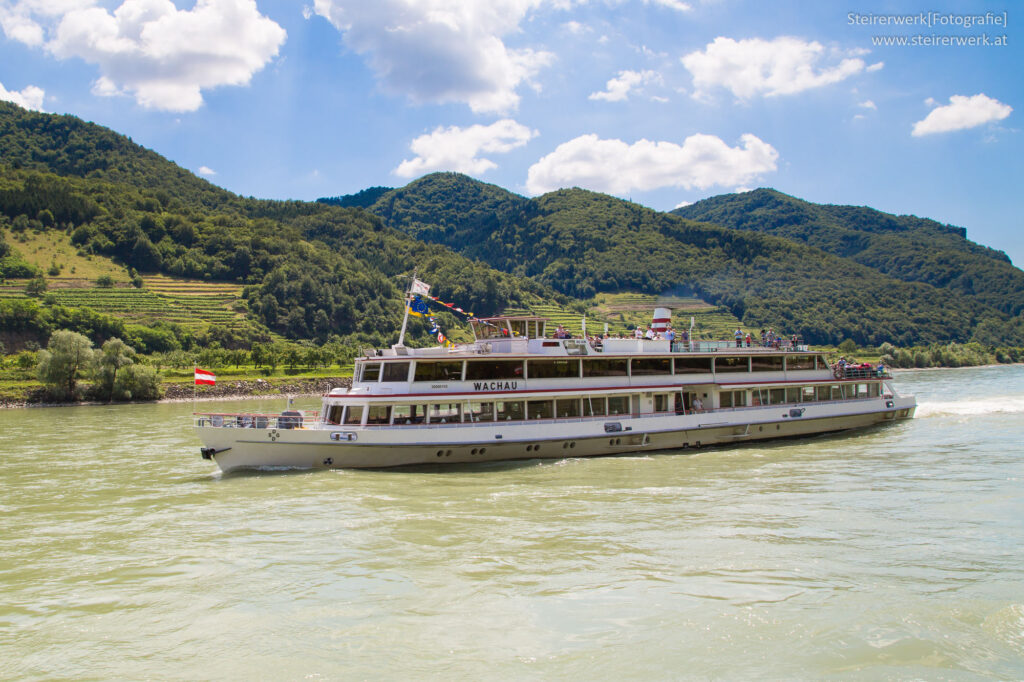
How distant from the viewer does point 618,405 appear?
24.6m

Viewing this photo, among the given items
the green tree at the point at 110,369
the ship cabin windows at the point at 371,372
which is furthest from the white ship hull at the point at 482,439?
the green tree at the point at 110,369

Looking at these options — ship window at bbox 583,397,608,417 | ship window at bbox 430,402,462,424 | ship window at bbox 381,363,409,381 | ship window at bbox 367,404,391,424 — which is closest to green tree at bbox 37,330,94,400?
ship window at bbox 381,363,409,381

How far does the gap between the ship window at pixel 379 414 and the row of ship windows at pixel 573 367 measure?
3.28ft

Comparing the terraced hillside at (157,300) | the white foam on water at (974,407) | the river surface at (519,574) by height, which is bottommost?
the river surface at (519,574)

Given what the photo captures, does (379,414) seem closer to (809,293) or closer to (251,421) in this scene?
(251,421)

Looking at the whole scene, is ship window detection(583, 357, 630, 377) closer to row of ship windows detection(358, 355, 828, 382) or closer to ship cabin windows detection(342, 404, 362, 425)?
row of ship windows detection(358, 355, 828, 382)

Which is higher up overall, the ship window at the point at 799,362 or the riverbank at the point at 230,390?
the ship window at the point at 799,362

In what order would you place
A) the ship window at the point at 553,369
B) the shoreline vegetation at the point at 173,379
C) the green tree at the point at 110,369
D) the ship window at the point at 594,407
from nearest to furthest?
the ship window at the point at 553,369 → the ship window at the point at 594,407 → the shoreline vegetation at the point at 173,379 → the green tree at the point at 110,369

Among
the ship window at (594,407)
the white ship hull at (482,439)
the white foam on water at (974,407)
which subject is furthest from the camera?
the white foam on water at (974,407)

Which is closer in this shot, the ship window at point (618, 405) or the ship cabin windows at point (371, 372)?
the ship cabin windows at point (371, 372)

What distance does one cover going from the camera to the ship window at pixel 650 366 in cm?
2523

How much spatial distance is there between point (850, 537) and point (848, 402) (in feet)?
61.9

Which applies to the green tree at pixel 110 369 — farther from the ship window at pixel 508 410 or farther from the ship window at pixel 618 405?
the ship window at pixel 618 405

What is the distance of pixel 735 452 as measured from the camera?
24938 mm
